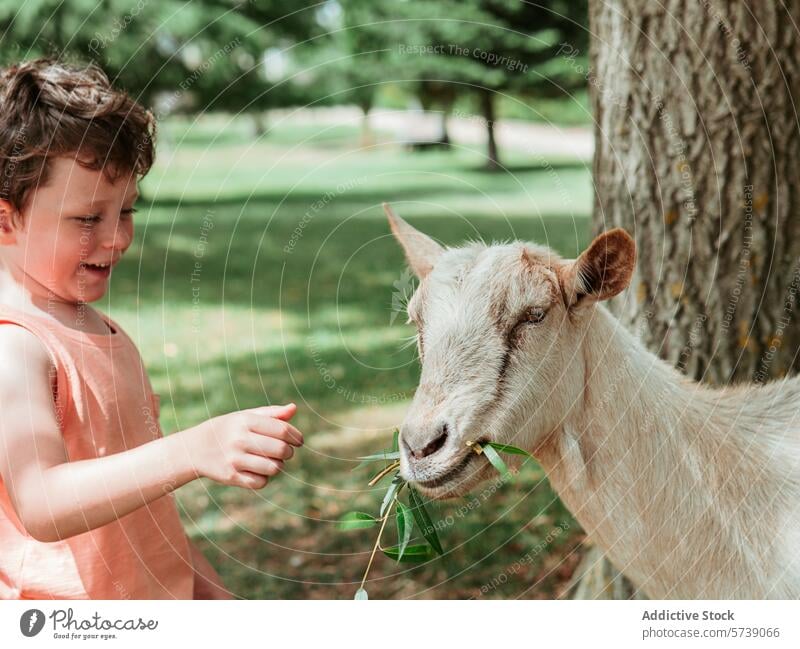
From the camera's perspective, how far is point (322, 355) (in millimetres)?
8484

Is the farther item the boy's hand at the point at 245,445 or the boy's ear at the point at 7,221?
the boy's ear at the point at 7,221

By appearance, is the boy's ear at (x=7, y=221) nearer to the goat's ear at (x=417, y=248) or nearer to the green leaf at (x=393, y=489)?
the goat's ear at (x=417, y=248)

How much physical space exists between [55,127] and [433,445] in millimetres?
1391

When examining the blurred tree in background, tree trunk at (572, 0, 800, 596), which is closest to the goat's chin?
tree trunk at (572, 0, 800, 596)

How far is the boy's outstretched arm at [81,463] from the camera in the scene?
83.3 inches

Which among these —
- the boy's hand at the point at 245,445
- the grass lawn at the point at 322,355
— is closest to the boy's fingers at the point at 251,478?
the boy's hand at the point at 245,445

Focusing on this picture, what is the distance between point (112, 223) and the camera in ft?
8.25

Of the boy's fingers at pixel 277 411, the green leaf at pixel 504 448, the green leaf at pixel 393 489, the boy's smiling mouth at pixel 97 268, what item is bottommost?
the green leaf at pixel 393 489

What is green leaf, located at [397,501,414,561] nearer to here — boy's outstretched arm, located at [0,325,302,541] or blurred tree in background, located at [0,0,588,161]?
boy's outstretched arm, located at [0,325,302,541]

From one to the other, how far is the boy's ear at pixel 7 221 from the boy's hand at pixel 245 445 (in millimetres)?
851

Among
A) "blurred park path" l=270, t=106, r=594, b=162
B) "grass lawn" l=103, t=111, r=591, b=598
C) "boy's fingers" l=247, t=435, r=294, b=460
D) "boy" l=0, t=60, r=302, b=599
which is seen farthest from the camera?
"blurred park path" l=270, t=106, r=594, b=162

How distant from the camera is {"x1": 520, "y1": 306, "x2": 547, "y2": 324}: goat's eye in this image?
256cm

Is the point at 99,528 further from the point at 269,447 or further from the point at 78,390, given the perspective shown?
the point at 269,447

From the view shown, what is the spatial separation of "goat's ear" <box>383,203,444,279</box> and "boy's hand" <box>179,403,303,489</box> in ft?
3.06
